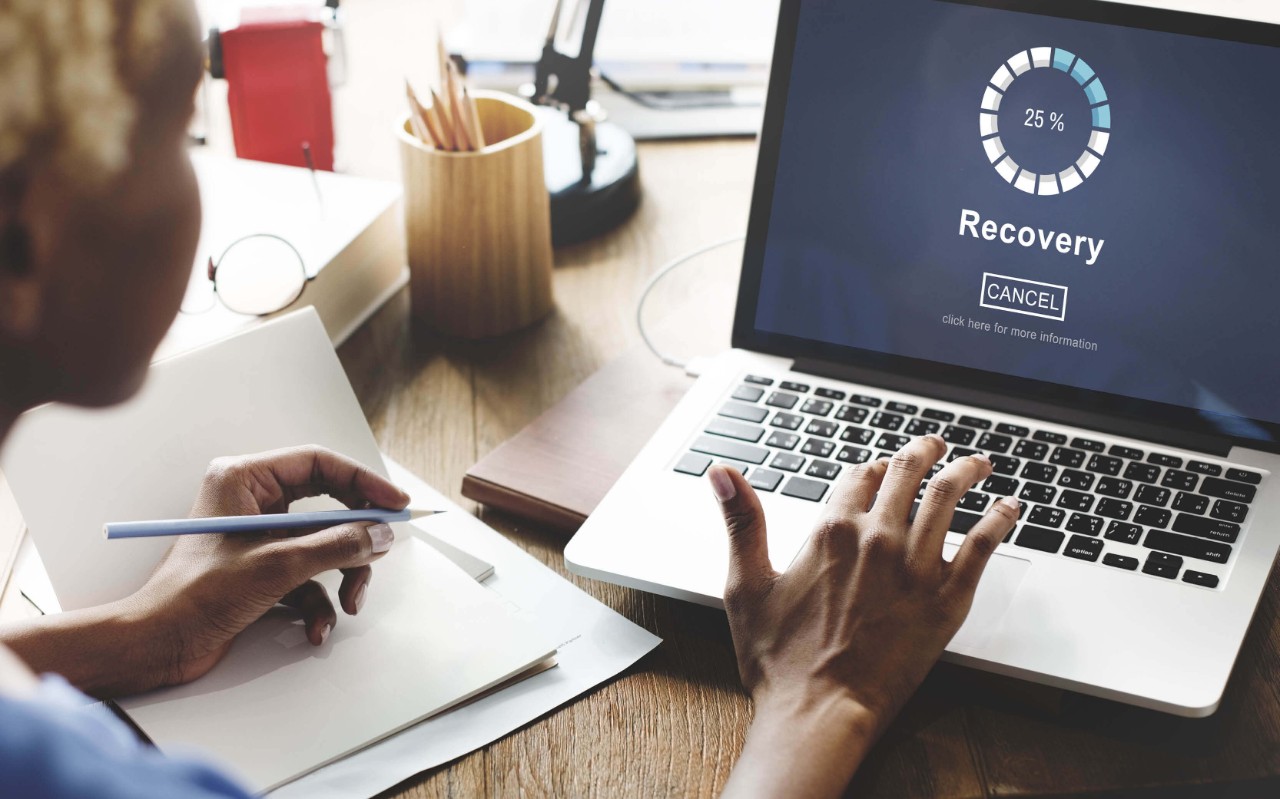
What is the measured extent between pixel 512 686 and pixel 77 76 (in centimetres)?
44

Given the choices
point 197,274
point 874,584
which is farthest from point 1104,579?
point 197,274

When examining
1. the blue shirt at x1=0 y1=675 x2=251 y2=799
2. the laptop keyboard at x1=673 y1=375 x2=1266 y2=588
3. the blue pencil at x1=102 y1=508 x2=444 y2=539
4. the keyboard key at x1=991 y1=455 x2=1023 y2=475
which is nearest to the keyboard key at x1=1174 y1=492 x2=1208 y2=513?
the laptop keyboard at x1=673 y1=375 x2=1266 y2=588

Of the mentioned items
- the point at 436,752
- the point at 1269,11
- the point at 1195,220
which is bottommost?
the point at 436,752

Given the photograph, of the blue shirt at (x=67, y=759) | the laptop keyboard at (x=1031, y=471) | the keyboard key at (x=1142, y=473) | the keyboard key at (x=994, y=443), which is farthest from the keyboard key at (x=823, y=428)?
the blue shirt at (x=67, y=759)

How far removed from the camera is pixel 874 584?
658mm

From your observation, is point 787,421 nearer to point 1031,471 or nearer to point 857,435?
point 857,435

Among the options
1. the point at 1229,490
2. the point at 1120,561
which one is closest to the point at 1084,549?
the point at 1120,561

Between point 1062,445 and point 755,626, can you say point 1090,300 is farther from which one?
point 755,626

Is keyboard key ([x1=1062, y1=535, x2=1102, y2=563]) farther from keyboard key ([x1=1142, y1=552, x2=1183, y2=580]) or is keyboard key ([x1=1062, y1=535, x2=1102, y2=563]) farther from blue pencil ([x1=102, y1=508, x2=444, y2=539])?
blue pencil ([x1=102, y1=508, x2=444, y2=539])

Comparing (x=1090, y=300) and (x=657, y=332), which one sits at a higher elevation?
(x=1090, y=300)

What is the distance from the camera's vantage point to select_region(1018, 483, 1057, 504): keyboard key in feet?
2.50

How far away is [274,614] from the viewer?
71cm

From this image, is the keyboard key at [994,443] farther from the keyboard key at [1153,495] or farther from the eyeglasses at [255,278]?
the eyeglasses at [255,278]

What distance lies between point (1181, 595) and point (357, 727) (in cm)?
51
